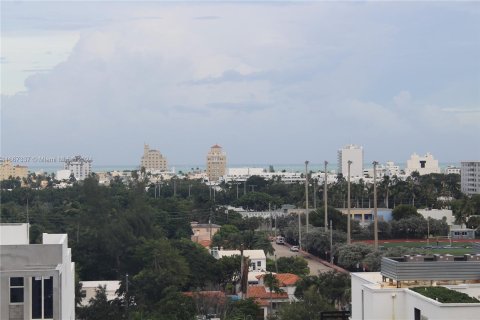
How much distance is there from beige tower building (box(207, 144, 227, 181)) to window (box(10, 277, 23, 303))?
543ft

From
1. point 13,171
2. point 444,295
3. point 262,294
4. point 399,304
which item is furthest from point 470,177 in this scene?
point 444,295

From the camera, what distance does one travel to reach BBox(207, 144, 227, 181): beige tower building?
601 ft

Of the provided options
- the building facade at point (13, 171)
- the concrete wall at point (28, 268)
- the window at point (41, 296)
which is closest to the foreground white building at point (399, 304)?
the concrete wall at point (28, 268)

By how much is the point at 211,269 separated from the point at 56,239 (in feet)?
57.2

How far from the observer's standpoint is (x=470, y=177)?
363 ft

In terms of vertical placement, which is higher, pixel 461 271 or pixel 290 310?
pixel 461 271

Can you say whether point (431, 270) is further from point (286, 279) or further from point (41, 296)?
point (286, 279)

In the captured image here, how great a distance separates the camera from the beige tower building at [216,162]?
18325 cm

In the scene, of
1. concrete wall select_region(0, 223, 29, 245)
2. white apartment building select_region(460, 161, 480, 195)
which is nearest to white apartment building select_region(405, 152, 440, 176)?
white apartment building select_region(460, 161, 480, 195)

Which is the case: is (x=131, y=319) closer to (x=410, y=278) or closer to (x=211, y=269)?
Result: (x=211, y=269)

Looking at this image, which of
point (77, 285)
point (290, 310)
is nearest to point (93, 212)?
point (77, 285)

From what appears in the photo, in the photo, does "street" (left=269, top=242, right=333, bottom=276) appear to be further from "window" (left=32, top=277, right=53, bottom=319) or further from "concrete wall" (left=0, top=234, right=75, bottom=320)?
"window" (left=32, top=277, right=53, bottom=319)

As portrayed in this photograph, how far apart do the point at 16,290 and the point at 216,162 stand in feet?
556

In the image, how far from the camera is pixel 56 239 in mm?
19984
